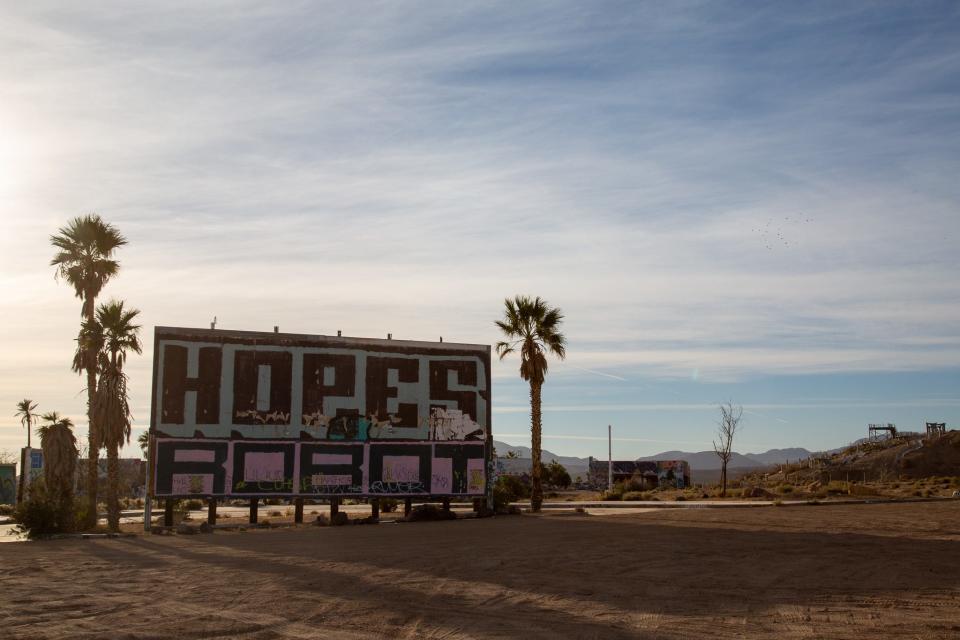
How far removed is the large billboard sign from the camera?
3928 centimetres

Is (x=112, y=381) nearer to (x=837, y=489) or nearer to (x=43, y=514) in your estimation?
Answer: (x=43, y=514)

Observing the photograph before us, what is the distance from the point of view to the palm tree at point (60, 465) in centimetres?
3569

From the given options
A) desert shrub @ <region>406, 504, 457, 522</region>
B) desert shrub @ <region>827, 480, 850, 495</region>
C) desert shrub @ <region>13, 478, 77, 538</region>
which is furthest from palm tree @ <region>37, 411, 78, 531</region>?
desert shrub @ <region>827, 480, 850, 495</region>

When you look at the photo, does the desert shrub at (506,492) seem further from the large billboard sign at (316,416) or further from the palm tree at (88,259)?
the palm tree at (88,259)

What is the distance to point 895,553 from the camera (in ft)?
71.6

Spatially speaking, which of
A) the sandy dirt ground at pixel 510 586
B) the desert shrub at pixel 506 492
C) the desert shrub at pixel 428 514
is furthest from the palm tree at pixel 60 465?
the desert shrub at pixel 506 492

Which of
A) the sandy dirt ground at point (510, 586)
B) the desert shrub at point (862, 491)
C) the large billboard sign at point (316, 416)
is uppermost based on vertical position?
the large billboard sign at point (316, 416)

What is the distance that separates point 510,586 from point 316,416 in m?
25.8

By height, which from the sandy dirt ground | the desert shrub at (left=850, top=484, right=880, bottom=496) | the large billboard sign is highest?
the large billboard sign

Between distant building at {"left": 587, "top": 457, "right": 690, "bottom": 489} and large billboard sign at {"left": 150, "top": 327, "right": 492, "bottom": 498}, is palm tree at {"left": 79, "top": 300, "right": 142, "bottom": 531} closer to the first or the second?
large billboard sign at {"left": 150, "top": 327, "right": 492, "bottom": 498}

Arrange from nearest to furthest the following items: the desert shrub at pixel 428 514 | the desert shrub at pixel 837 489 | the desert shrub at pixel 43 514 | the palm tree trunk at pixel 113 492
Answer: the desert shrub at pixel 43 514 < the palm tree trunk at pixel 113 492 < the desert shrub at pixel 428 514 < the desert shrub at pixel 837 489

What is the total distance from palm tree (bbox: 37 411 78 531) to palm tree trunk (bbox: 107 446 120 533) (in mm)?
1552

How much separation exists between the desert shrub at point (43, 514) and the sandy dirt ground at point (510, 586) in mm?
5654

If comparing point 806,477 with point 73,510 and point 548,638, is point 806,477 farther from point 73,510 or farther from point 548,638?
point 548,638
